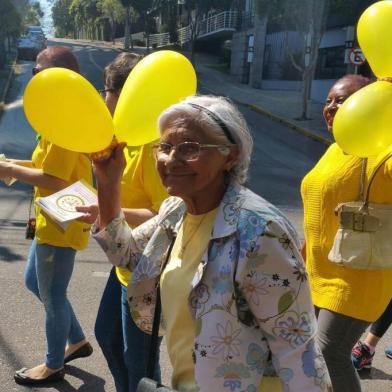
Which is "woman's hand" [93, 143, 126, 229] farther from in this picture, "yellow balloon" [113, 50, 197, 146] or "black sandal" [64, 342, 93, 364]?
"black sandal" [64, 342, 93, 364]

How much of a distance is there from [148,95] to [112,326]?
104 cm

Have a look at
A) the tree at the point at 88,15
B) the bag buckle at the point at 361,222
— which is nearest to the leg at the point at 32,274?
the bag buckle at the point at 361,222

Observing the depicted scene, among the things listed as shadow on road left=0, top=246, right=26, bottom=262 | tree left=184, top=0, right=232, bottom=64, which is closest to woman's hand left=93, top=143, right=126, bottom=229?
shadow on road left=0, top=246, right=26, bottom=262

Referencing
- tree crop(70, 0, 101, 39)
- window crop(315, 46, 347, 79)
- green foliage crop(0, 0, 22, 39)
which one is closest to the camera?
green foliage crop(0, 0, 22, 39)

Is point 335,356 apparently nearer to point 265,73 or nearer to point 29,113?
point 29,113

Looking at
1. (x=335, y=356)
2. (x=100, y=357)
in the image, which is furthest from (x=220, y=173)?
(x=100, y=357)

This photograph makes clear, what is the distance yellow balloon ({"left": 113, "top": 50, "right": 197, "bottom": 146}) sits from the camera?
202 centimetres

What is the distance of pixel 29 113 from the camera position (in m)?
1.99

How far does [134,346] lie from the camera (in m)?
2.28

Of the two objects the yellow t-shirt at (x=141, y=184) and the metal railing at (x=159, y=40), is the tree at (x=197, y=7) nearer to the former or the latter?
the metal railing at (x=159, y=40)

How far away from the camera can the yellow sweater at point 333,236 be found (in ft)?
7.65

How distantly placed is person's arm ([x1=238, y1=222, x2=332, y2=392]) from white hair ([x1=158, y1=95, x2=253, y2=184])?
0.25m

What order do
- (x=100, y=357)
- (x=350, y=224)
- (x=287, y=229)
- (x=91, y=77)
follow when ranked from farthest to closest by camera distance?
(x=91, y=77)
(x=100, y=357)
(x=350, y=224)
(x=287, y=229)

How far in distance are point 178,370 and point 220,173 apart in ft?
2.02
